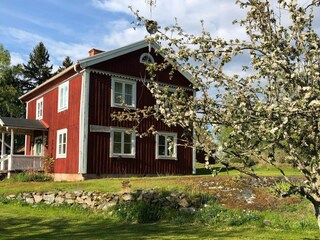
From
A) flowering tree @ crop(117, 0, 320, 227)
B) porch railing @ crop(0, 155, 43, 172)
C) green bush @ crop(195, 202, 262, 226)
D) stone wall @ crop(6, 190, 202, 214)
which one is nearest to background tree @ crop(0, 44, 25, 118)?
porch railing @ crop(0, 155, 43, 172)

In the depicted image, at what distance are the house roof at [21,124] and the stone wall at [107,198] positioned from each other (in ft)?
31.3

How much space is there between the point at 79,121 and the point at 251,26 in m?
16.4

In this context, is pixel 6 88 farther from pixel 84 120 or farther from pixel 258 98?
pixel 258 98

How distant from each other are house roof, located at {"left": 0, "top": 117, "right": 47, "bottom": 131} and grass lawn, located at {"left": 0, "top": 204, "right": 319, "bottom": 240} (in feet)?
42.1

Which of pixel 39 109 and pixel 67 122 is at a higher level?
pixel 39 109

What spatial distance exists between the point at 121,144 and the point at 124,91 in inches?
113

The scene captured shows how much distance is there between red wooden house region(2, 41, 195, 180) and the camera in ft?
67.8

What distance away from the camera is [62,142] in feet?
76.4

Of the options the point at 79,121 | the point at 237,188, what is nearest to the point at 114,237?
the point at 237,188

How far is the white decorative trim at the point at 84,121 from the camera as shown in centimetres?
2019

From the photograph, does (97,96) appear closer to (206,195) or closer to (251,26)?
(206,195)

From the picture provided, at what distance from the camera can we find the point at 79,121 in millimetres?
20969

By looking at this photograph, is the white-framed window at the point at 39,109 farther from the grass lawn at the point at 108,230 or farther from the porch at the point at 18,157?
Answer: the grass lawn at the point at 108,230

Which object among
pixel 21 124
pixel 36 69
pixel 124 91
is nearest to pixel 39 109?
pixel 21 124
